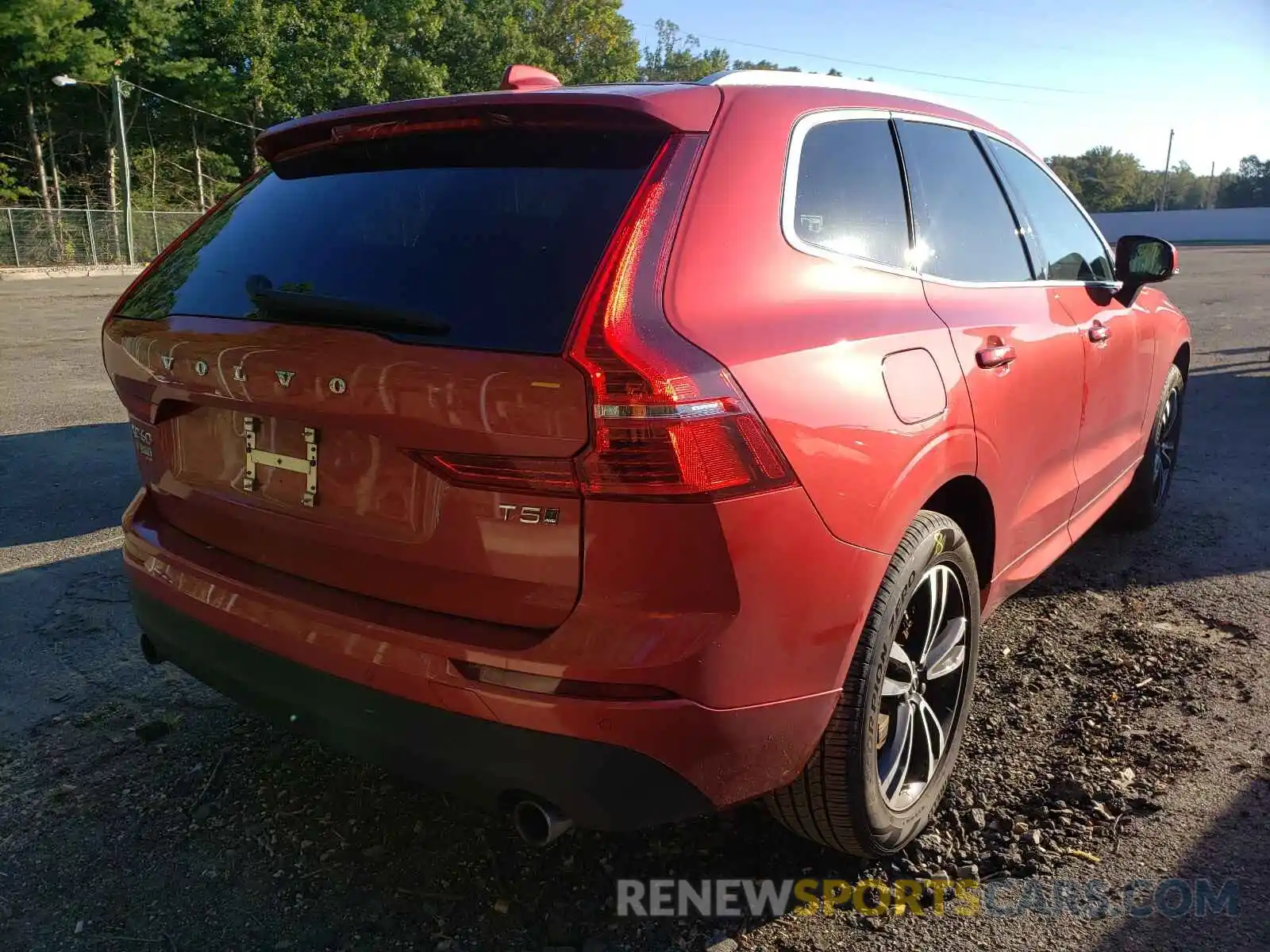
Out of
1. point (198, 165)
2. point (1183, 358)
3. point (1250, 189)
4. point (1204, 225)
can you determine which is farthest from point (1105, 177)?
point (1183, 358)

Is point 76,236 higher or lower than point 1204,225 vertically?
lower

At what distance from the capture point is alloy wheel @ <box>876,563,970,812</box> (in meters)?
2.32

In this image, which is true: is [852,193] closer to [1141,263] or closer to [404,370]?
[404,370]

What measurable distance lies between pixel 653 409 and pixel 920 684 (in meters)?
1.20

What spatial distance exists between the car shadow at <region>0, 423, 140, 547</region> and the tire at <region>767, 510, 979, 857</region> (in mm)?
3901

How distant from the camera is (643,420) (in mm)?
1650

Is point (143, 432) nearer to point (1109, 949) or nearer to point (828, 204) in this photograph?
point (828, 204)

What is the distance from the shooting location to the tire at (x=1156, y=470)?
15.1ft

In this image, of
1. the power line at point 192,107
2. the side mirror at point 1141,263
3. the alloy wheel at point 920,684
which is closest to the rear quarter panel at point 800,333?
the alloy wheel at point 920,684

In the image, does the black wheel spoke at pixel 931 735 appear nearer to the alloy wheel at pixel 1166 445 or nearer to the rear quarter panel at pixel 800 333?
the rear quarter panel at pixel 800 333

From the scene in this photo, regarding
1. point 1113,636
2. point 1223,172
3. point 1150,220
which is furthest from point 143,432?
point 1223,172

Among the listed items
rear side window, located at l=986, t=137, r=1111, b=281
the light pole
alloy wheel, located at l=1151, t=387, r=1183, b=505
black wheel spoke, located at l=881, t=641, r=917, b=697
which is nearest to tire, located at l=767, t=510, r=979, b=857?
black wheel spoke, located at l=881, t=641, r=917, b=697

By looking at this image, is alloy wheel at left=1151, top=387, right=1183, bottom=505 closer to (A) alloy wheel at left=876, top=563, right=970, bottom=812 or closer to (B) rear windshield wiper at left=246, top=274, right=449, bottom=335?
(A) alloy wheel at left=876, top=563, right=970, bottom=812

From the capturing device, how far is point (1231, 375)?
9.40 m
